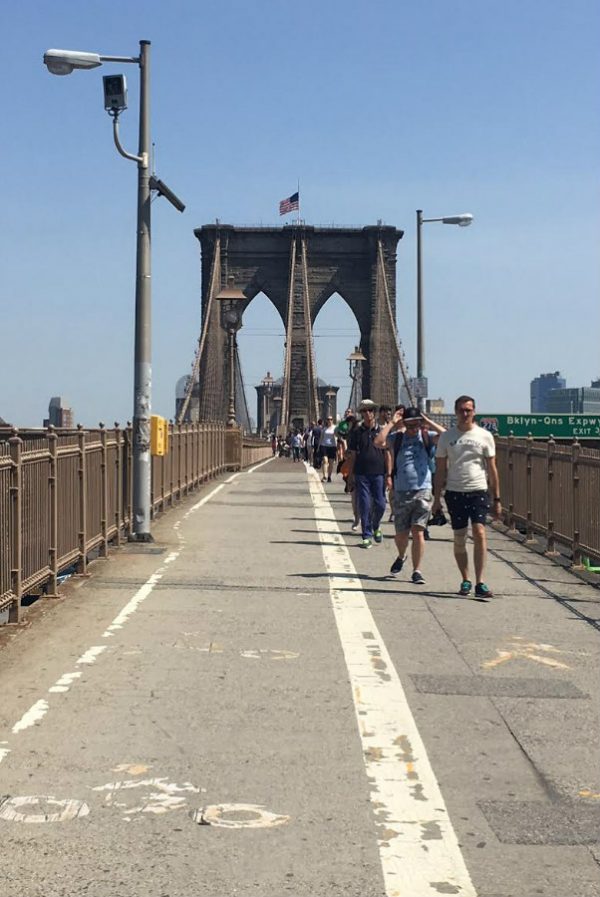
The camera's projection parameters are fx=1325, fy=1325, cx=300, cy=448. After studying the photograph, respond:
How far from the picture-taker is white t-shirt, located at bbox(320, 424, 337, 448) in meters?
34.4

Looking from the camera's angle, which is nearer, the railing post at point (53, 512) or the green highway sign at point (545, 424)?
the railing post at point (53, 512)

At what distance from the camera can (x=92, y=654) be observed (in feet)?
29.0

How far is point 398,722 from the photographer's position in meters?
6.96

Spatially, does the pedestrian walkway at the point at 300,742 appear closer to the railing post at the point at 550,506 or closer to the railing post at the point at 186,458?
the railing post at the point at 550,506

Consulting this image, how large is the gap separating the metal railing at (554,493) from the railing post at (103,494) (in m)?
5.22

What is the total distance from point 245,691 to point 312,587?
4802mm

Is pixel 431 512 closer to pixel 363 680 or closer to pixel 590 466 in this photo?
pixel 590 466

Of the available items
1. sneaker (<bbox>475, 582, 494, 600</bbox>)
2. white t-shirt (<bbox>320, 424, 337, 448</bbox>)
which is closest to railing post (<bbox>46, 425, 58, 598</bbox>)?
sneaker (<bbox>475, 582, 494, 600</bbox>)

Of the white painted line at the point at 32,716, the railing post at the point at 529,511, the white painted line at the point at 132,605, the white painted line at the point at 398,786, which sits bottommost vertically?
the white painted line at the point at 398,786

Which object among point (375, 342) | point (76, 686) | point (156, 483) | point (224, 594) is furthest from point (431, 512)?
point (375, 342)

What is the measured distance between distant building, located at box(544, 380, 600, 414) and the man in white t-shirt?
72.5 meters

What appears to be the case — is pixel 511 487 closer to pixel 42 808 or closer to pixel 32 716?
pixel 32 716


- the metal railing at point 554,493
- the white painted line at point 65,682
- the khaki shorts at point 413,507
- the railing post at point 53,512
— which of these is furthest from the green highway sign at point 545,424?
the white painted line at point 65,682

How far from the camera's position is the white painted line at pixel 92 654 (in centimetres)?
862
